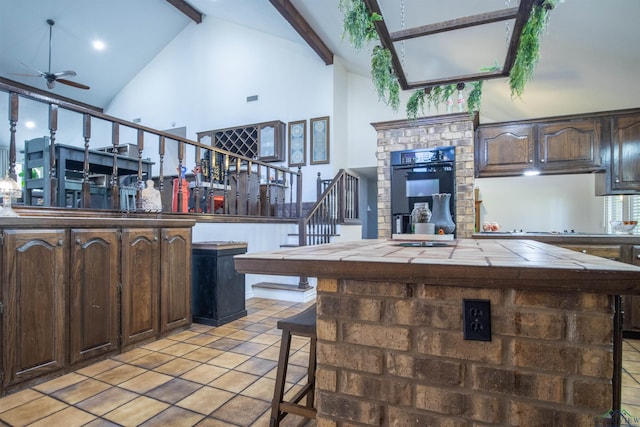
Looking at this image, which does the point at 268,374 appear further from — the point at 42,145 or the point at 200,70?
the point at 200,70

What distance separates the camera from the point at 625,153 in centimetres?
336

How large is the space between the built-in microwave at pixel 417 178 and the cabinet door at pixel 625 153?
157 cm

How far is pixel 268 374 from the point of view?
6.81 ft

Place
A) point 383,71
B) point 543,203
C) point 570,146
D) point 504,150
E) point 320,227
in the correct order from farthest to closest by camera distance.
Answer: point 320,227 → point 543,203 → point 504,150 → point 570,146 → point 383,71

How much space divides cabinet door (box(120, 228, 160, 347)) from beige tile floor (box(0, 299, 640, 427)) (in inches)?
5.8

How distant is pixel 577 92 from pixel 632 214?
58.0 inches

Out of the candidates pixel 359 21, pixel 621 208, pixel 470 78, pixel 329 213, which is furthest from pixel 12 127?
pixel 621 208

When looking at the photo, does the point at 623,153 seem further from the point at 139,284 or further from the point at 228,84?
the point at 228,84

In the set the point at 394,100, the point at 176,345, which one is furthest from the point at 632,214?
the point at 176,345

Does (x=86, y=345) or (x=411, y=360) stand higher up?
(x=411, y=360)

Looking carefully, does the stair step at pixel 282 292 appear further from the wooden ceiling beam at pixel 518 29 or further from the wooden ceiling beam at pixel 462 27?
the wooden ceiling beam at pixel 518 29

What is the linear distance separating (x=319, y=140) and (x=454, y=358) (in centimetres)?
613

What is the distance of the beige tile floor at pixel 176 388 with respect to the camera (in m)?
1.61

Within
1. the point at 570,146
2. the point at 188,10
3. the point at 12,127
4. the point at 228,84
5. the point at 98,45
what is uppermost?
the point at 188,10
